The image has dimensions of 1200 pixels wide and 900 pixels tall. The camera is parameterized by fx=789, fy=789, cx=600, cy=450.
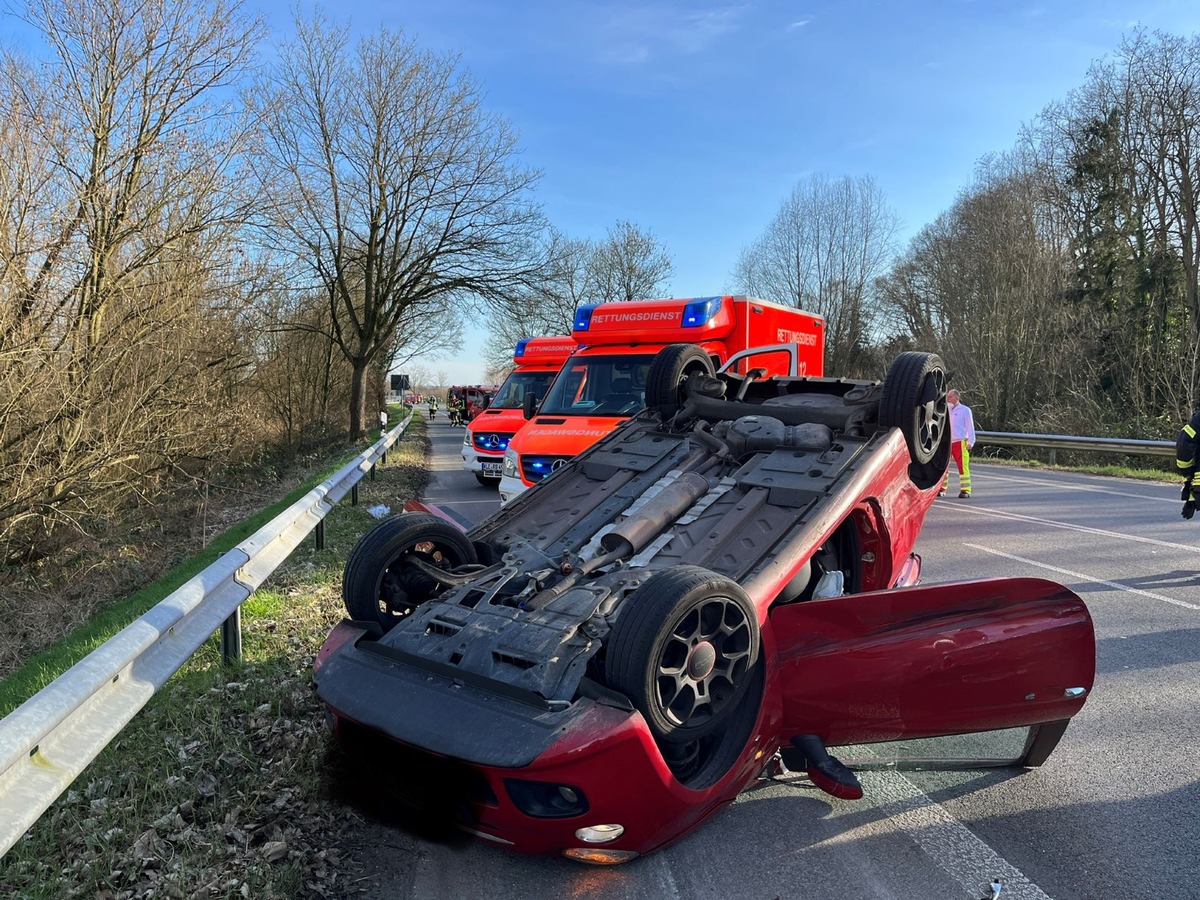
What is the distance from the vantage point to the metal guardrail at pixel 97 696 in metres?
1.99

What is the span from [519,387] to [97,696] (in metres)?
13.6

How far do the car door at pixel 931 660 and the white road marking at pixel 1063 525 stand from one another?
21.1ft

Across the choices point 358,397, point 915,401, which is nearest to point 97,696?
point 915,401

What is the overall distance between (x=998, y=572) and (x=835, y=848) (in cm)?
500

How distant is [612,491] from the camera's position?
466 centimetres

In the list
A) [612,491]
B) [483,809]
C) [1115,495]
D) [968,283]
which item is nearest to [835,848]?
[483,809]

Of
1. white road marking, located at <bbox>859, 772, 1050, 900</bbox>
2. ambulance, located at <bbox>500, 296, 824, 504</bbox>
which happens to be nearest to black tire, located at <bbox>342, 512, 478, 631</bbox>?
white road marking, located at <bbox>859, 772, 1050, 900</bbox>

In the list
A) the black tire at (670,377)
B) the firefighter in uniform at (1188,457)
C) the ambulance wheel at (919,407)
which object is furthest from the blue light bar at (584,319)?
the firefighter in uniform at (1188,457)

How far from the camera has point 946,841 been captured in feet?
9.89

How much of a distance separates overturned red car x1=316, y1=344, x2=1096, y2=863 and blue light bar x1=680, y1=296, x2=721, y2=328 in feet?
15.4

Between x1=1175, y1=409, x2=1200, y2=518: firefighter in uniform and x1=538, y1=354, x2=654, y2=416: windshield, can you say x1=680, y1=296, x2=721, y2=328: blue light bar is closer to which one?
x1=538, y1=354, x2=654, y2=416: windshield

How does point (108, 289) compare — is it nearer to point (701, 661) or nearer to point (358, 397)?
point (701, 661)

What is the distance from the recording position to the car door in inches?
119

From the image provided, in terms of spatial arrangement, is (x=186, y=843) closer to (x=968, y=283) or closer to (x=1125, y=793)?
(x=1125, y=793)
